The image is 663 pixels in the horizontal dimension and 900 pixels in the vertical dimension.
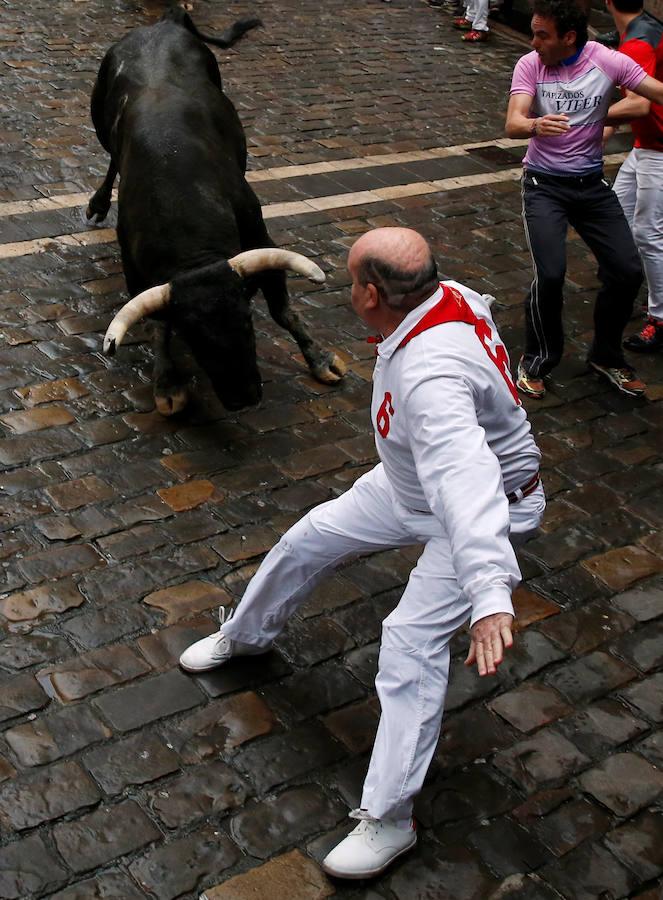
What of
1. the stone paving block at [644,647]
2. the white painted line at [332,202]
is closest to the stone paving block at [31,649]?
the stone paving block at [644,647]

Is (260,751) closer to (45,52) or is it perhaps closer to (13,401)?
(13,401)

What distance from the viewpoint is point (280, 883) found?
3617mm

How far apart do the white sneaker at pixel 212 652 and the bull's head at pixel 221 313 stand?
183 cm

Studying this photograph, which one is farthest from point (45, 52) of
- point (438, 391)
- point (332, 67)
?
point (438, 391)

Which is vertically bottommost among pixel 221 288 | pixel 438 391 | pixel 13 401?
pixel 13 401

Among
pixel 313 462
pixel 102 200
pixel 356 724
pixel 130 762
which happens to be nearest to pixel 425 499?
pixel 356 724

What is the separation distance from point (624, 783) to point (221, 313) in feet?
9.91

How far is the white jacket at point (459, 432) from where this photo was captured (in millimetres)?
3145

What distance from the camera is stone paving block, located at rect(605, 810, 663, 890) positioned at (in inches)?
149

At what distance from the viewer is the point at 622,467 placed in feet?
20.1

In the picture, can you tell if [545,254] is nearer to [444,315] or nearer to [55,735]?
[444,315]

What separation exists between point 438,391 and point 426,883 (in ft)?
5.21

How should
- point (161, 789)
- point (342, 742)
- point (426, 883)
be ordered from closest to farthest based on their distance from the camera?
point (426, 883) < point (161, 789) < point (342, 742)

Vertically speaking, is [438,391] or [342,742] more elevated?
[438,391]
